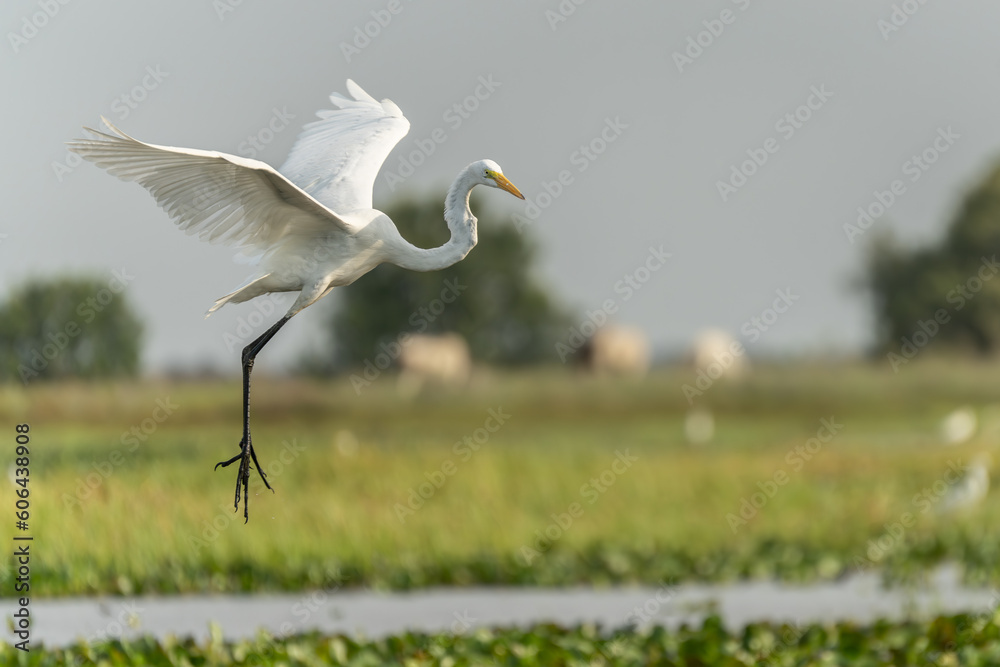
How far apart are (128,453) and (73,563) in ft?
11.1

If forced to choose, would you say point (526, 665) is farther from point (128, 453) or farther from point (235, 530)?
point (128, 453)

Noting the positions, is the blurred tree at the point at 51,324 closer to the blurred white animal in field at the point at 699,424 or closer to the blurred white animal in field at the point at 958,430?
the blurred white animal in field at the point at 699,424

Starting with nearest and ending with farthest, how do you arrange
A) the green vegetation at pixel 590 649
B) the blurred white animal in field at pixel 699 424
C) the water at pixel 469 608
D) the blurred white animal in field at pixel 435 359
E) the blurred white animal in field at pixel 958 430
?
the green vegetation at pixel 590 649 < the water at pixel 469 608 < the blurred white animal in field at pixel 958 430 < the blurred white animal in field at pixel 699 424 < the blurred white animal in field at pixel 435 359

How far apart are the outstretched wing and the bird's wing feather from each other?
0.45 ft

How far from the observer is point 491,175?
4.76ft

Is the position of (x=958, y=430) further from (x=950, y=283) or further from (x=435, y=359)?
(x=435, y=359)

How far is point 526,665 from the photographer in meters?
4.87

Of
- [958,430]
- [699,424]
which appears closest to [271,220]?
[958,430]

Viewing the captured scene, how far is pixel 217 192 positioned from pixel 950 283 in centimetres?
2175

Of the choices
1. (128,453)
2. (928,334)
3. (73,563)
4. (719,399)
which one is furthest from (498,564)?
(928,334)

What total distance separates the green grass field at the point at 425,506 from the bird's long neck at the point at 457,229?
459 cm

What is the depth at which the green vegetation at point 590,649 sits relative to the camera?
4.99 meters

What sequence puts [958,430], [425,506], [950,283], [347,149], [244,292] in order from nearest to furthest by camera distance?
1. [244,292]
2. [347,149]
3. [425,506]
4. [958,430]
5. [950,283]

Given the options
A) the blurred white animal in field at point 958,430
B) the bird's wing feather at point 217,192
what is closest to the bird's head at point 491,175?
the bird's wing feather at point 217,192
